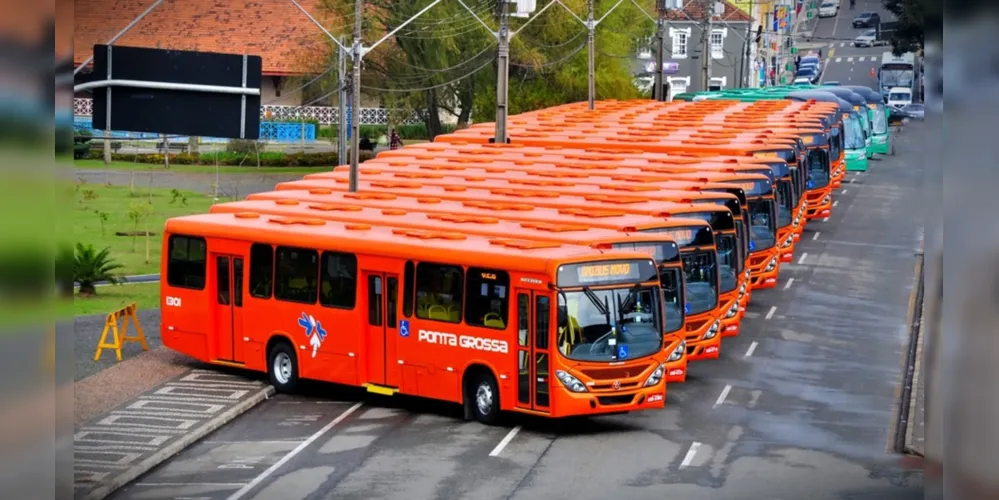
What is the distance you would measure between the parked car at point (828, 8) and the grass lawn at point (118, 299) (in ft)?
267

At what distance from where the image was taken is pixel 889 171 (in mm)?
64938

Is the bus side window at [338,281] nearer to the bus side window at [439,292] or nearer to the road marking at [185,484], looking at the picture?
the bus side window at [439,292]

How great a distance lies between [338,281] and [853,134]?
43488mm

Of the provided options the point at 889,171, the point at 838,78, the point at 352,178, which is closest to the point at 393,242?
the point at 352,178

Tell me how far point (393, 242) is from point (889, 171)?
1806 inches

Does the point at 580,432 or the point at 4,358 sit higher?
the point at 4,358

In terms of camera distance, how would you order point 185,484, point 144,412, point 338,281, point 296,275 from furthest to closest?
point 296,275 → point 338,281 → point 144,412 → point 185,484

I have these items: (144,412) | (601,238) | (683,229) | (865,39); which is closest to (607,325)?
(601,238)

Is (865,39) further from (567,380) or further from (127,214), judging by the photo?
(567,380)

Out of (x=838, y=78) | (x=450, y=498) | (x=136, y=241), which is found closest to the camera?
(x=450, y=498)

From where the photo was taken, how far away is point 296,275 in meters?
24.3

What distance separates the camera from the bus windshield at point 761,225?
1334 inches

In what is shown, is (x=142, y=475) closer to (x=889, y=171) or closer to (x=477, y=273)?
(x=477, y=273)

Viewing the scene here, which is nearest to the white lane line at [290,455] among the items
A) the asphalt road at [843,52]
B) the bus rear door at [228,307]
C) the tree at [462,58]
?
the bus rear door at [228,307]
